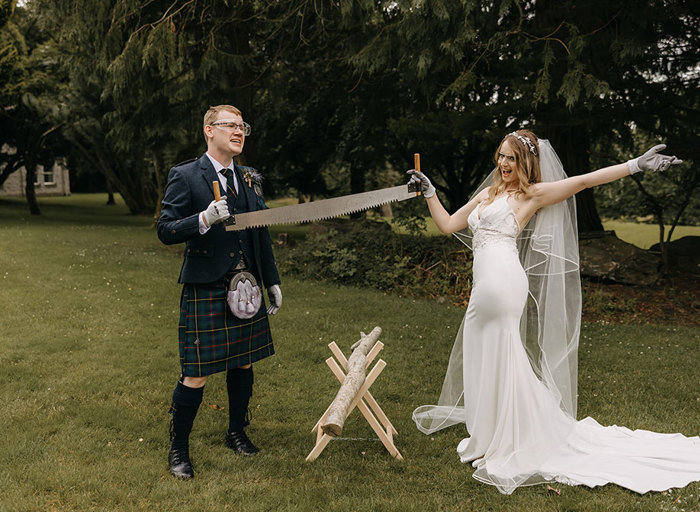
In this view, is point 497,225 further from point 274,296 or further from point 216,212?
point 216,212

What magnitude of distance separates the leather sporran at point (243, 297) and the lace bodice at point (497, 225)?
1.69 m

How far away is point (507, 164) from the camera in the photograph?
4.22 meters

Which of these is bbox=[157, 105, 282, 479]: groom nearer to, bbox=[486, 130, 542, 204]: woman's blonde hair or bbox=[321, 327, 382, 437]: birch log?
bbox=[321, 327, 382, 437]: birch log

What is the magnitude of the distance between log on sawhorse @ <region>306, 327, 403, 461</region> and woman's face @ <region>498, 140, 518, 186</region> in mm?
1539

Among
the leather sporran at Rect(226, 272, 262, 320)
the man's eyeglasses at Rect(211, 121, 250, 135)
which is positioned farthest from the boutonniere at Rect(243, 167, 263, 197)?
the leather sporran at Rect(226, 272, 262, 320)

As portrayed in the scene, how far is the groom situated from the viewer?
12.3 ft

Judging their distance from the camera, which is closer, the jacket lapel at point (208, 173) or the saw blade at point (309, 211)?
the saw blade at point (309, 211)

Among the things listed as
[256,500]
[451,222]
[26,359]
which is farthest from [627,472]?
[26,359]

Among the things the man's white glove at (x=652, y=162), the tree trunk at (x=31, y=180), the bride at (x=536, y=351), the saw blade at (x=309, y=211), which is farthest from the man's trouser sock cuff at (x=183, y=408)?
A: the tree trunk at (x=31, y=180)

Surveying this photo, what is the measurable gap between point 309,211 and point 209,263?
731mm

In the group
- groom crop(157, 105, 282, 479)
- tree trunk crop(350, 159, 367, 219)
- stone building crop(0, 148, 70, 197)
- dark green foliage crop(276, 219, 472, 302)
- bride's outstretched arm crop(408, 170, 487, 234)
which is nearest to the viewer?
groom crop(157, 105, 282, 479)

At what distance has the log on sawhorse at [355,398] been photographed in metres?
3.65

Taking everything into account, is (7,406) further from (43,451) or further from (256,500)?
(256,500)

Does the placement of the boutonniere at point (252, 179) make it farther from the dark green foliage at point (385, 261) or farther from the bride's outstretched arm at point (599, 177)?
the dark green foliage at point (385, 261)
